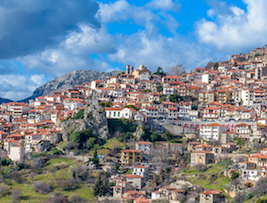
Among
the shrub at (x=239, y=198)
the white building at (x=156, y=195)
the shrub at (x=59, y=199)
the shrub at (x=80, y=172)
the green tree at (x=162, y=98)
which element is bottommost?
the shrub at (x=59, y=199)

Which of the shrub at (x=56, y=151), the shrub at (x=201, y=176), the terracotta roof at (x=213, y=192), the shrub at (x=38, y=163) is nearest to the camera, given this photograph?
the terracotta roof at (x=213, y=192)

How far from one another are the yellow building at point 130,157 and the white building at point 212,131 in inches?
585

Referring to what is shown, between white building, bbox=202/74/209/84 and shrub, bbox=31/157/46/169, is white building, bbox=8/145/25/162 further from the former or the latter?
white building, bbox=202/74/209/84

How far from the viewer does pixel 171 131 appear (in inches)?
3231

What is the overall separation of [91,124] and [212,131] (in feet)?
72.8

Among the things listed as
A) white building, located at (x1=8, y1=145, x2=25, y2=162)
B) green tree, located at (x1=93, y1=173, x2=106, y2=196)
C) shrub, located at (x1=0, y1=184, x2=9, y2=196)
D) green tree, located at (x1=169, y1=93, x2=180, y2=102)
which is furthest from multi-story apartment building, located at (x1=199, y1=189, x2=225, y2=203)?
green tree, located at (x1=169, y1=93, x2=180, y2=102)

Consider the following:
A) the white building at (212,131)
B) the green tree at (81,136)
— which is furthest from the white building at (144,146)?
the white building at (212,131)

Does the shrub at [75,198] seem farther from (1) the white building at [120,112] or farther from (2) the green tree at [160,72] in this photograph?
(2) the green tree at [160,72]

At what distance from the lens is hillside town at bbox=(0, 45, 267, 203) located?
2393 inches

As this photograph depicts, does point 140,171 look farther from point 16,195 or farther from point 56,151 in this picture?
point 16,195

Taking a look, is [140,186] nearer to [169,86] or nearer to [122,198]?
[122,198]

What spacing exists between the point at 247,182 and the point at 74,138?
31535mm

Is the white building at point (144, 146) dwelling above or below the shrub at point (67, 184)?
above

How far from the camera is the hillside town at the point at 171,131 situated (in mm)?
60781
